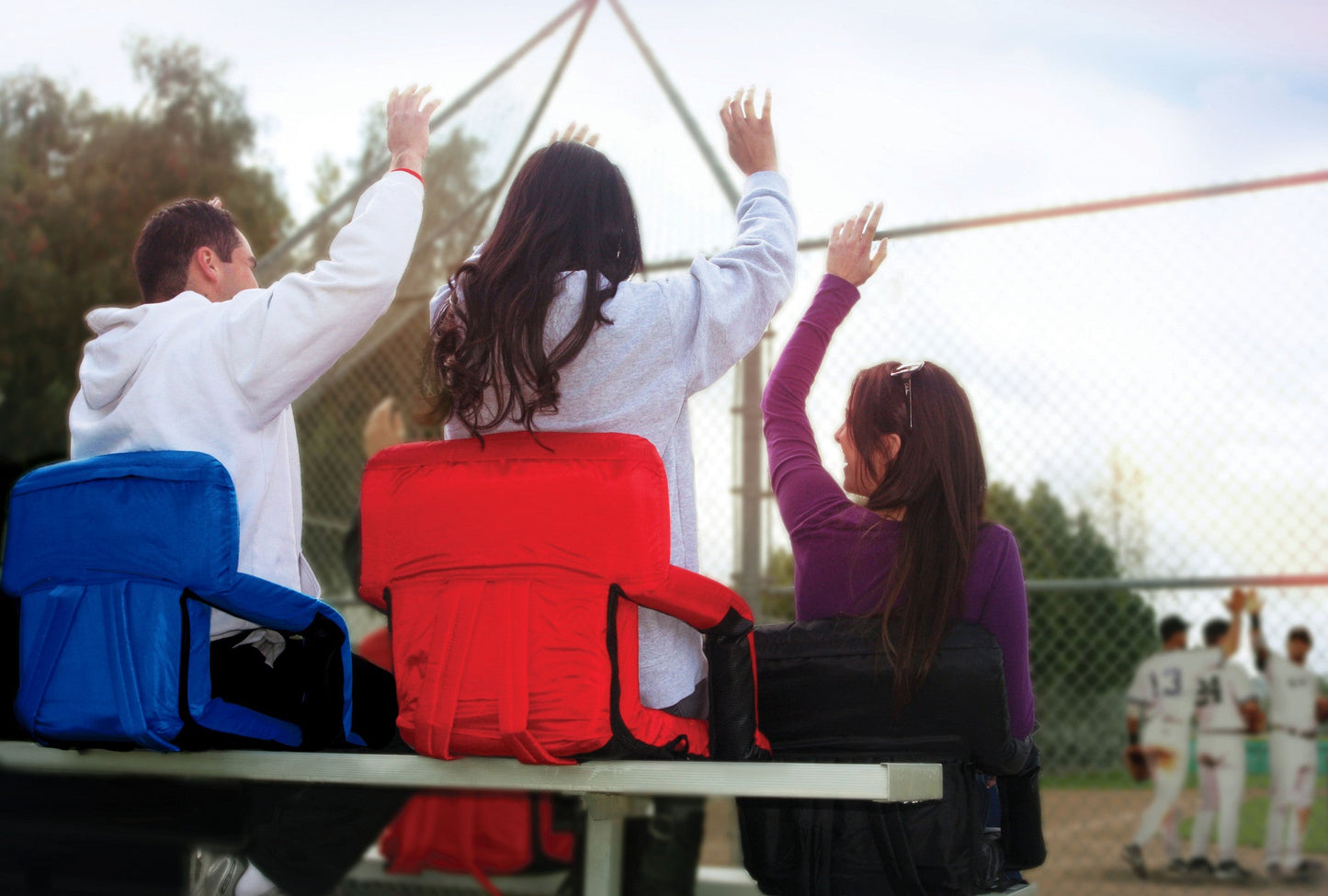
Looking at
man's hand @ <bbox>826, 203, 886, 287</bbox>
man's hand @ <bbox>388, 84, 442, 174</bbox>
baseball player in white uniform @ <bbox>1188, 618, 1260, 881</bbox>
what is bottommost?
baseball player in white uniform @ <bbox>1188, 618, 1260, 881</bbox>

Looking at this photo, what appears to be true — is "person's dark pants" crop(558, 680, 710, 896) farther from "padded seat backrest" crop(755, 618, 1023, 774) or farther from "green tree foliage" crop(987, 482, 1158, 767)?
"padded seat backrest" crop(755, 618, 1023, 774)

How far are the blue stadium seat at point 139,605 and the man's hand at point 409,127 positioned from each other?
710 mm

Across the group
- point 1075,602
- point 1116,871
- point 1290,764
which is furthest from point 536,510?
point 1116,871

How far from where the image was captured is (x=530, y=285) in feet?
6.40

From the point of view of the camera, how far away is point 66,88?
18.2 metres

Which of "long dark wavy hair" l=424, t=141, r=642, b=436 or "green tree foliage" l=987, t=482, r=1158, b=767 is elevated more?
"long dark wavy hair" l=424, t=141, r=642, b=436

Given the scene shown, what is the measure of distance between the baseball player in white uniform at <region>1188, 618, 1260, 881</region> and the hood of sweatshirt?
Result: 5.44m

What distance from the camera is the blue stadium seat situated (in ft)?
6.29

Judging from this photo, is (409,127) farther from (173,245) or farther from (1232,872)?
(1232,872)

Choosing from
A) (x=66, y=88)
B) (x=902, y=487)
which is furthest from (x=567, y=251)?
(x=66, y=88)

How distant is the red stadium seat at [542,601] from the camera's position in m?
1.75

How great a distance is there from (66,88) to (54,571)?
19108 millimetres

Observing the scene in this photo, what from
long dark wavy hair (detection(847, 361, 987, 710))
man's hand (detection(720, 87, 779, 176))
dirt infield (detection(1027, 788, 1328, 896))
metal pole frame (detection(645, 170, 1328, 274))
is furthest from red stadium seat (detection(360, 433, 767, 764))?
dirt infield (detection(1027, 788, 1328, 896))

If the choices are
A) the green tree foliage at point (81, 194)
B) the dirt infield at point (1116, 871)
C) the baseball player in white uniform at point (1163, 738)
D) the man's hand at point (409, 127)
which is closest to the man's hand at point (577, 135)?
the man's hand at point (409, 127)
